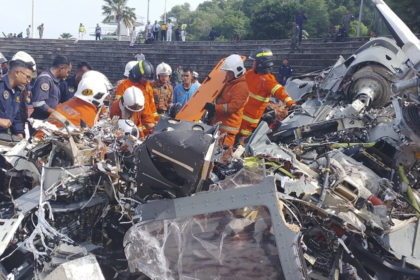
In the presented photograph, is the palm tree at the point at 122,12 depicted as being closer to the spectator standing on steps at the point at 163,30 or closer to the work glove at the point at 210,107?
the spectator standing on steps at the point at 163,30

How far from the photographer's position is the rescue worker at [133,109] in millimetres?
4797

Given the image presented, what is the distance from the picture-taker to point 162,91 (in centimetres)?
755

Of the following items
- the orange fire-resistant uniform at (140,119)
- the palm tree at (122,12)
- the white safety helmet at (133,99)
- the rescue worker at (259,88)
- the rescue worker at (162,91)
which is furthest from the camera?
the palm tree at (122,12)

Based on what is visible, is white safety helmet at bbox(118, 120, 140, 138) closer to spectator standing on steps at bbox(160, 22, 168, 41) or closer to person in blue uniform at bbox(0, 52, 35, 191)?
person in blue uniform at bbox(0, 52, 35, 191)

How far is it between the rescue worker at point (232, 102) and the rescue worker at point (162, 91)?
7.19ft

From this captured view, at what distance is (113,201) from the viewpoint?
11.1 feet

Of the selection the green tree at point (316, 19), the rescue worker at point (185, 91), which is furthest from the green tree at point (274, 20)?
the rescue worker at point (185, 91)

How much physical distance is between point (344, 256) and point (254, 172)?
0.80 m

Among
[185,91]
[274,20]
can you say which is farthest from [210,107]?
[274,20]

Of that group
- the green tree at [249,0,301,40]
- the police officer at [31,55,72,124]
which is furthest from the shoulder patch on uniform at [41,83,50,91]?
the green tree at [249,0,301,40]

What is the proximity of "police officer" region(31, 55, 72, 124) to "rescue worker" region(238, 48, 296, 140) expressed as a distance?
2.40m

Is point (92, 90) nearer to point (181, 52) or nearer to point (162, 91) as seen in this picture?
point (162, 91)

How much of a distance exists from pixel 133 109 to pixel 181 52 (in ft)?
57.5

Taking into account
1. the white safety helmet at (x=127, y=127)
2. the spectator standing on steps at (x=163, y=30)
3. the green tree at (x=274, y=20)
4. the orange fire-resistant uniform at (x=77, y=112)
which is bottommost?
the white safety helmet at (x=127, y=127)
